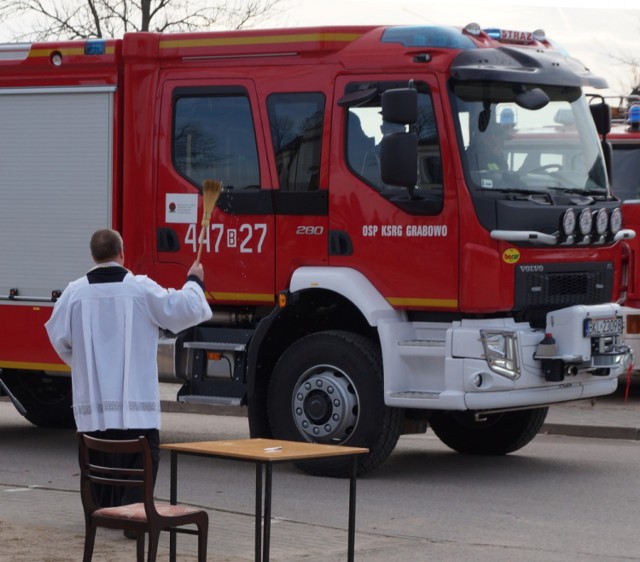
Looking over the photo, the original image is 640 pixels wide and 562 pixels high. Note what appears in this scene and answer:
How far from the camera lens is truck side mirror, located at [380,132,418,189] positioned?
1095cm

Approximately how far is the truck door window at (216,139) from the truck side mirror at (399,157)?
1401 mm

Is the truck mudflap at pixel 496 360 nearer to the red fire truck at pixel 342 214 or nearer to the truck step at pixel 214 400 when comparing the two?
the red fire truck at pixel 342 214

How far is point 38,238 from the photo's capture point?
13016mm

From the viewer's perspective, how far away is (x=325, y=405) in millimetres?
11609

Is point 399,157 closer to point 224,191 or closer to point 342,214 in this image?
point 342,214

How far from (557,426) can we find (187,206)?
5.14 m

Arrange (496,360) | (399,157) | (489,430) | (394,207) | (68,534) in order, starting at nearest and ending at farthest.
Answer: (68,534) < (399,157) < (496,360) < (394,207) < (489,430)

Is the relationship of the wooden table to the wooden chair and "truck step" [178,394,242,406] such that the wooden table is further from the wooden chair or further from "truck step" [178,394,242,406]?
"truck step" [178,394,242,406]

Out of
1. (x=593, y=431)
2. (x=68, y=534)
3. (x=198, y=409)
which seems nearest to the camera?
(x=68, y=534)

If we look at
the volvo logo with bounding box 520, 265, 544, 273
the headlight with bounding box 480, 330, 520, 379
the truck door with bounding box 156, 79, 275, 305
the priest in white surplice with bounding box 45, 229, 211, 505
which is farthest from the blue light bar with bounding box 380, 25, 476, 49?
the priest in white surplice with bounding box 45, 229, 211, 505

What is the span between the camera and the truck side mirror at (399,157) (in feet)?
35.9

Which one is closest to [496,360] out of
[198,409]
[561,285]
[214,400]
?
[561,285]

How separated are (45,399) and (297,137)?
4.90m

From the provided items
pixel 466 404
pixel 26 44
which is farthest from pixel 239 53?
pixel 466 404
